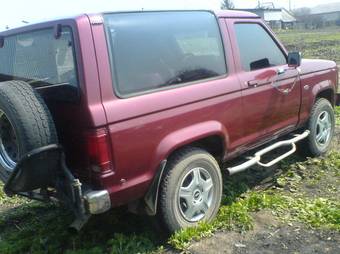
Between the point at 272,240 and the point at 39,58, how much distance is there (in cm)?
245

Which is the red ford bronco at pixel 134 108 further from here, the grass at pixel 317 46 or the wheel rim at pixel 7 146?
the grass at pixel 317 46

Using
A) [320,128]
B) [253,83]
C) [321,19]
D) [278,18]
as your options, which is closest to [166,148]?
[253,83]

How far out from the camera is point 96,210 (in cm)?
323

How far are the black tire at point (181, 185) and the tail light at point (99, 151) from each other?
2.17 ft

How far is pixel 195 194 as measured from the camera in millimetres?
4027

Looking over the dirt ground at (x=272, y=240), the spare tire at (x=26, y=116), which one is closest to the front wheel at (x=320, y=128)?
the dirt ground at (x=272, y=240)

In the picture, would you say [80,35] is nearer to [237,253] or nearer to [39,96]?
[39,96]

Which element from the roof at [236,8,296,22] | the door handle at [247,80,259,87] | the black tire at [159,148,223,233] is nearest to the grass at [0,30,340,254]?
the black tire at [159,148,223,233]

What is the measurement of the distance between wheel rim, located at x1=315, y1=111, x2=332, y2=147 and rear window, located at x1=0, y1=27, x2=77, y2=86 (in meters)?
3.59

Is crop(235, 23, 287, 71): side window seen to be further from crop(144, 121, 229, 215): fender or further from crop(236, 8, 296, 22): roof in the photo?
crop(236, 8, 296, 22): roof

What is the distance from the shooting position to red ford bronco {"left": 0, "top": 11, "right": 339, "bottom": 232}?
10.4ft

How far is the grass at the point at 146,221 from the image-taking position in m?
3.90

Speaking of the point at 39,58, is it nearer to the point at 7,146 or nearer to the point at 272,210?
the point at 7,146

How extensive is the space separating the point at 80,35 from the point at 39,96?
1.69ft
